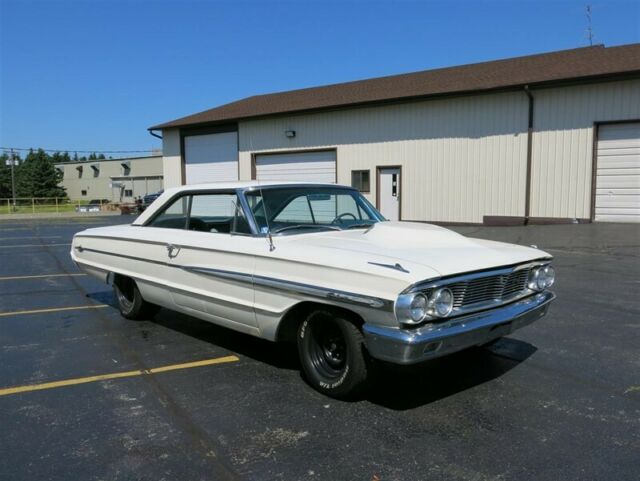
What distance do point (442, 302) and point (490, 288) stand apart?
1.92 ft

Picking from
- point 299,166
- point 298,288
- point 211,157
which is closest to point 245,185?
point 298,288

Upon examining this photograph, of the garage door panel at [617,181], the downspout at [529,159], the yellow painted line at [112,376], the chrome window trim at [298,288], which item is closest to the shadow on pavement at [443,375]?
the chrome window trim at [298,288]

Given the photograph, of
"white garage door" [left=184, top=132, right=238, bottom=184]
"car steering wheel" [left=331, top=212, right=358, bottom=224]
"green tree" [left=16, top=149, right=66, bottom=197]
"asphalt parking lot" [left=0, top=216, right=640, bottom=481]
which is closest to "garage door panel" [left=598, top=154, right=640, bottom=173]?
"asphalt parking lot" [left=0, top=216, right=640, bottom=481]

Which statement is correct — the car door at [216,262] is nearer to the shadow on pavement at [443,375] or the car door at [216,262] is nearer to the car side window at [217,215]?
the car side window at [217,215]

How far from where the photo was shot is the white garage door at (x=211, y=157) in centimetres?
2398

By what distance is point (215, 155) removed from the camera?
24.8m

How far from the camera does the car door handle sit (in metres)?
4.93

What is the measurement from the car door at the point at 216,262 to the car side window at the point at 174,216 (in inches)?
3.4

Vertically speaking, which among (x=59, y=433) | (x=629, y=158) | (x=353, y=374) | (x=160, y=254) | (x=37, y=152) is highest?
(x=37, y=152)

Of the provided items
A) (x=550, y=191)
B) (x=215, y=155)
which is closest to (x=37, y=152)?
(x=215, y=155)

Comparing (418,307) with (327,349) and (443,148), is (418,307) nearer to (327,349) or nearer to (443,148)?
(327,349)

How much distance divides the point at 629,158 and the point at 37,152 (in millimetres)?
79535

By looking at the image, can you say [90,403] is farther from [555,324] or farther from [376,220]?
[555,324]

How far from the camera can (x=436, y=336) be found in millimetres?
3238
